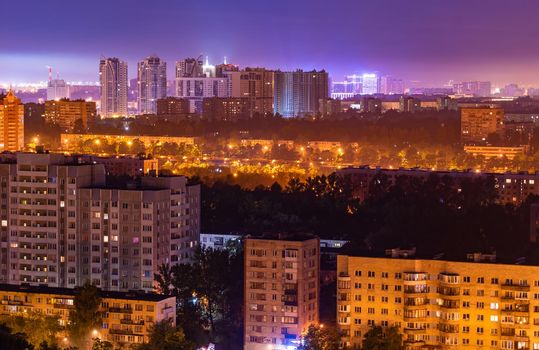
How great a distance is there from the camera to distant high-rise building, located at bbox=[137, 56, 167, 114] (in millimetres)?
54281

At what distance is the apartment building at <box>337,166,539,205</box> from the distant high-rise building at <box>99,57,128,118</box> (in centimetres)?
2806

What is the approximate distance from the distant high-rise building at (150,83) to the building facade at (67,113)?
1339 cm

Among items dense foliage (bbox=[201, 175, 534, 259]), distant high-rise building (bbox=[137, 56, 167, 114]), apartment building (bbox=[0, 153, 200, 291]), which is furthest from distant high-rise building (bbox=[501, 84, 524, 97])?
apartment building (bbox=[0, 153, 200, 291])

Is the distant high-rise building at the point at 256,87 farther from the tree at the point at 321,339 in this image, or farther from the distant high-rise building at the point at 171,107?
the tree at the point at 321,339

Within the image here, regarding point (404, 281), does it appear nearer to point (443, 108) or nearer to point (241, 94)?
point (241, 94)

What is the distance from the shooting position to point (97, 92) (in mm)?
62562

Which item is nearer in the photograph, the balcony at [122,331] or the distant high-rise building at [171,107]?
the balcony at [122,331]

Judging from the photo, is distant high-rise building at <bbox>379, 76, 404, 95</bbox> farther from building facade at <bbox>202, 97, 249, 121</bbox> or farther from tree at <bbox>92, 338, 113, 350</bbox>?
tree at <bbox>92, 338, 113, 350</bbox>

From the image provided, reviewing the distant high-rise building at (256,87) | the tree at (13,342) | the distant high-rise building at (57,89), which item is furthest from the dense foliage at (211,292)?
the distant high-rise building at (57,89)

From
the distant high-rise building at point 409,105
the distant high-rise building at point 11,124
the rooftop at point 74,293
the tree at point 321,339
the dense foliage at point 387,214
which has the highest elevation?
the distant high-rise building at point 409,105

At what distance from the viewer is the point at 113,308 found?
43.6 ft

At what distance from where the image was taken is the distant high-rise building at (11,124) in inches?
1228

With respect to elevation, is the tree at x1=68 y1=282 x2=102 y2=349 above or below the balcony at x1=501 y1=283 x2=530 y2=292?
below

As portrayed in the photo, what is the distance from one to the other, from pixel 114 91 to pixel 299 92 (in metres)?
7.28
